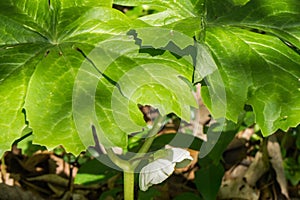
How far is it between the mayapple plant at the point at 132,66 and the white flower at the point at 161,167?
0.73ft

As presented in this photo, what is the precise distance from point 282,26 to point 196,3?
23cm

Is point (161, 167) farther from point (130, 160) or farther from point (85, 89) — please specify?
point (85, 89)

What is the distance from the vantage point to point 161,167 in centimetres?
154

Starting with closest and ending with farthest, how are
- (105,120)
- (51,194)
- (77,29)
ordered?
(105,120) < (77,29) < (51,194)

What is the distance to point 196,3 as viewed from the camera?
4.83ft

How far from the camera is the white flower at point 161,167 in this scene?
5.00 ft

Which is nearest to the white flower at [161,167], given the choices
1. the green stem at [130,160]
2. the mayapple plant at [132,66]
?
the green stem at [130,160]

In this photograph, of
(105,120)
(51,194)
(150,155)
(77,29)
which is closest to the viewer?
(105,120)

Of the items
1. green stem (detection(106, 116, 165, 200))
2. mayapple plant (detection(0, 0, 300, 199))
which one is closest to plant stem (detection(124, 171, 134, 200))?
green stem (detection(106, 116, 165, 200))

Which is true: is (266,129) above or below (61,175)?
above

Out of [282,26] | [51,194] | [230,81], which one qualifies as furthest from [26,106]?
[51,194]

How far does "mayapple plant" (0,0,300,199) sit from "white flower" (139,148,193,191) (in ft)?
0.73

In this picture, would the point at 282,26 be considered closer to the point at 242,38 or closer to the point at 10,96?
the point at 242,38

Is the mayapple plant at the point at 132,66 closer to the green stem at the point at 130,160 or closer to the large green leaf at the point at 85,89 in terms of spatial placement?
the large green leaf at the point at 85,89
